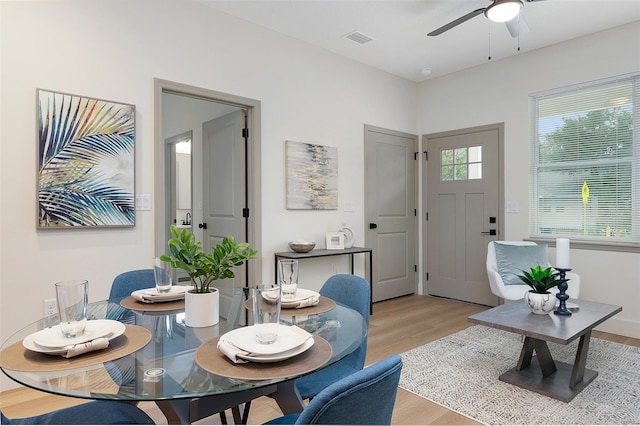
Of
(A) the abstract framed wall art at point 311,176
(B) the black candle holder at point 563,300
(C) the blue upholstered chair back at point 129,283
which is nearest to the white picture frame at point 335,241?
(A) the abstract framed wall art at point 311,176

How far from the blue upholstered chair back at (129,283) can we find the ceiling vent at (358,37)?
9.67 feet

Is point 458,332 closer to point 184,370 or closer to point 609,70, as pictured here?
point 609,70

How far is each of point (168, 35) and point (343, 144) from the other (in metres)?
2.09

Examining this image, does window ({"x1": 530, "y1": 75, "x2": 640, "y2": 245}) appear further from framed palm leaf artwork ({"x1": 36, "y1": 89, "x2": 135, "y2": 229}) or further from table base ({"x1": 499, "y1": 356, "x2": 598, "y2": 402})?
framed palm leaf artwork ({"x1": 36, "y1": 89, "x2": 135, "y2": 229})

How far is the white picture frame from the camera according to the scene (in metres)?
4.12

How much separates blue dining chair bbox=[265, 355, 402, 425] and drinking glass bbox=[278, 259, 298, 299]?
80 centimetres

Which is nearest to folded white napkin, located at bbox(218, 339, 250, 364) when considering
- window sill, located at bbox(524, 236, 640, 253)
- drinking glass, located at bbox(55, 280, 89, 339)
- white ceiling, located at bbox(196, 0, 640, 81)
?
drinking glass, located at bbox(55, 280, 89, 339)

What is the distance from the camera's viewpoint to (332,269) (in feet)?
14.0

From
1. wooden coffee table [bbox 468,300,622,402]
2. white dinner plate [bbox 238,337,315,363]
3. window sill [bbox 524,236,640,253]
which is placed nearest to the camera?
white dinner plate [bbox 238,337,315,363]

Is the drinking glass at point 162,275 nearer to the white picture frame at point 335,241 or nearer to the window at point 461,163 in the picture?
the white picture frame at point 335,241

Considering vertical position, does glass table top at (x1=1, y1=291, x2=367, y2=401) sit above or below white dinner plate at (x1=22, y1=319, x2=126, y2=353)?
below

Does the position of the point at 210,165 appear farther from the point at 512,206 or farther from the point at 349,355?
the point at 512,206

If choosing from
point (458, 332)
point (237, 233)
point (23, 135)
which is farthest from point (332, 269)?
point (23, 135)

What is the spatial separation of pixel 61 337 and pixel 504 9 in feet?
10.0
